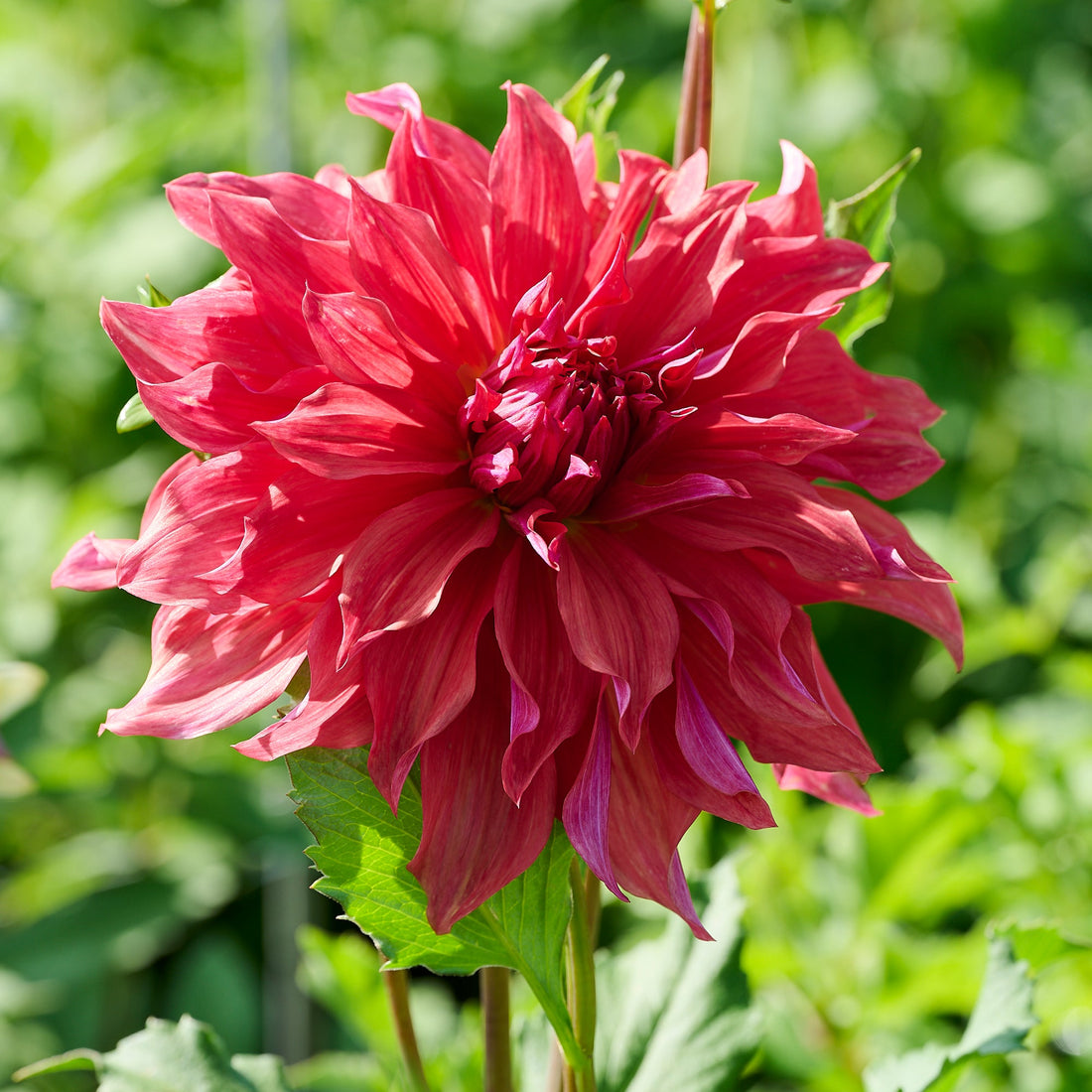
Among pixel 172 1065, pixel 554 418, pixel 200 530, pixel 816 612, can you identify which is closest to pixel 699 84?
pixel 554 418

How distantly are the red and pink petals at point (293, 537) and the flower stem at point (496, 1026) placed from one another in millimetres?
212

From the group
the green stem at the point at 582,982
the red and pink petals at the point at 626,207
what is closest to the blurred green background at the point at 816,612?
the green stem at the point at 582,982

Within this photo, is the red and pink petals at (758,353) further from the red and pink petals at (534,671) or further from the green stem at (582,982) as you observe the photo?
the green stem at (582,982)

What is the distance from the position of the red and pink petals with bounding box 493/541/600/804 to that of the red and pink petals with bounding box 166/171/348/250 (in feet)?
0.54

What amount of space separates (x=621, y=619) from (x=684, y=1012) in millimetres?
325

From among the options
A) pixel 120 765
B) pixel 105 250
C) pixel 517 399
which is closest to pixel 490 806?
pixel 517 399

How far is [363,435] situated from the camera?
0.48 m

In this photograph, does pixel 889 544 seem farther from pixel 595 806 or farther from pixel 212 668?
pixel 212 668

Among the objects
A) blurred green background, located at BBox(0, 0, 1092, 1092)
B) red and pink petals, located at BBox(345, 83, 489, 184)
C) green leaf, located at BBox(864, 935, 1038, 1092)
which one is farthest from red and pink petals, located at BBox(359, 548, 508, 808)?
blurred green background, located at BBox(0, 0, 1092, 1092)

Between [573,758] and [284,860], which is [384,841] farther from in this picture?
[284,860]

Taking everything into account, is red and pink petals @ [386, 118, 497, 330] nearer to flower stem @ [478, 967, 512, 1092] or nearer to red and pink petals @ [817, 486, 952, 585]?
red and pink petals @ [817, 486, 952, 585]

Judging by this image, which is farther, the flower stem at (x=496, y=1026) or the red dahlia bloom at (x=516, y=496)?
the flower stem at (x=496, y=1026)

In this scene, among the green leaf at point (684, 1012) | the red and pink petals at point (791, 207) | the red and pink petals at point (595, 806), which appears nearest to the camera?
the red and pink petals at point (595, 806)

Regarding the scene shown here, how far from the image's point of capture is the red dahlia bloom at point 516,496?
1.52 feet
